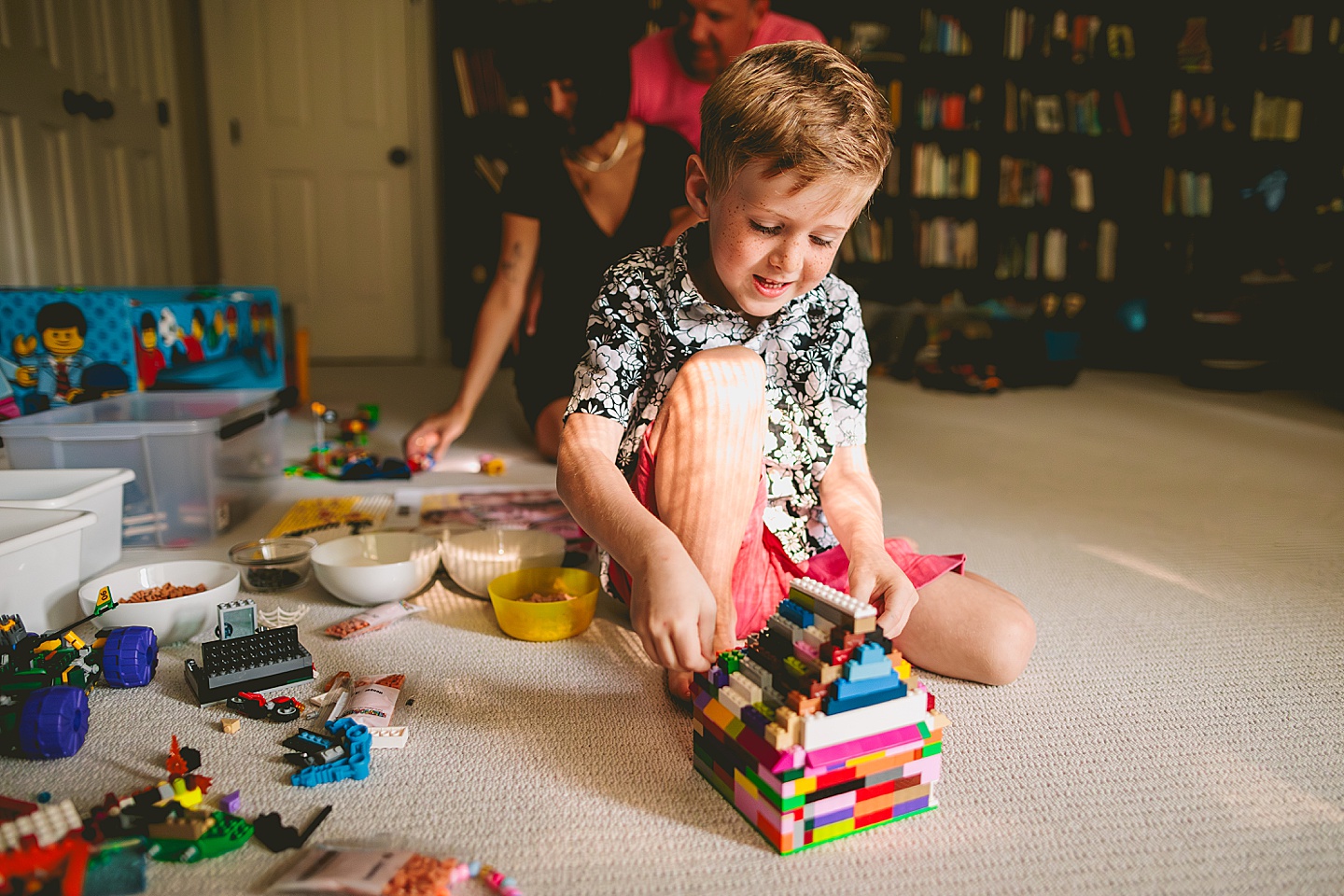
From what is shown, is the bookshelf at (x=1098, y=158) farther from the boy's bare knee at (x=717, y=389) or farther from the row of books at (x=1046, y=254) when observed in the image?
the boy's bare knee at (x=717, y=389)

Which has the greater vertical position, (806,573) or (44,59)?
(44,59)

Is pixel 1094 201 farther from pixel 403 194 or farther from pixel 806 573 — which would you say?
pixel 806 573

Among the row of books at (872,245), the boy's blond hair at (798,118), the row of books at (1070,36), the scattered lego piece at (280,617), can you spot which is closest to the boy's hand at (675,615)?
the boy's blond hair at (798,118)

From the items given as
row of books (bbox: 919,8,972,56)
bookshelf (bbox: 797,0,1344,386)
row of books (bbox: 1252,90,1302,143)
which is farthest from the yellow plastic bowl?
row of books (bbox: 1252,90,1302,143)

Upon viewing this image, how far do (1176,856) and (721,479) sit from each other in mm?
449

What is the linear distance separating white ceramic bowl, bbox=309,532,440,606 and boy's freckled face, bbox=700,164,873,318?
554mm

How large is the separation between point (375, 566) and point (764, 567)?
49 centimetres

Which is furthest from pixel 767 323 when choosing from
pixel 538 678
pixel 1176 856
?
pixel 1176 856

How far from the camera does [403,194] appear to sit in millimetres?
3586

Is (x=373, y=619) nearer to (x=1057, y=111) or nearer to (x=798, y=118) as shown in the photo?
(x=798, y=118)

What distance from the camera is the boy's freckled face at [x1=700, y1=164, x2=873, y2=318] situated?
2.40 feet

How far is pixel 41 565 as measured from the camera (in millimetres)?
905

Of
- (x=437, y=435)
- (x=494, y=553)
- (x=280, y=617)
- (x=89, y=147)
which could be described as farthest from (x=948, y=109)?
(x=280, y=617)

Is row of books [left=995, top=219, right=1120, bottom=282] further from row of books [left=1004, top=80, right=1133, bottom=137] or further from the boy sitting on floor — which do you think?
the boy sitting on floor
